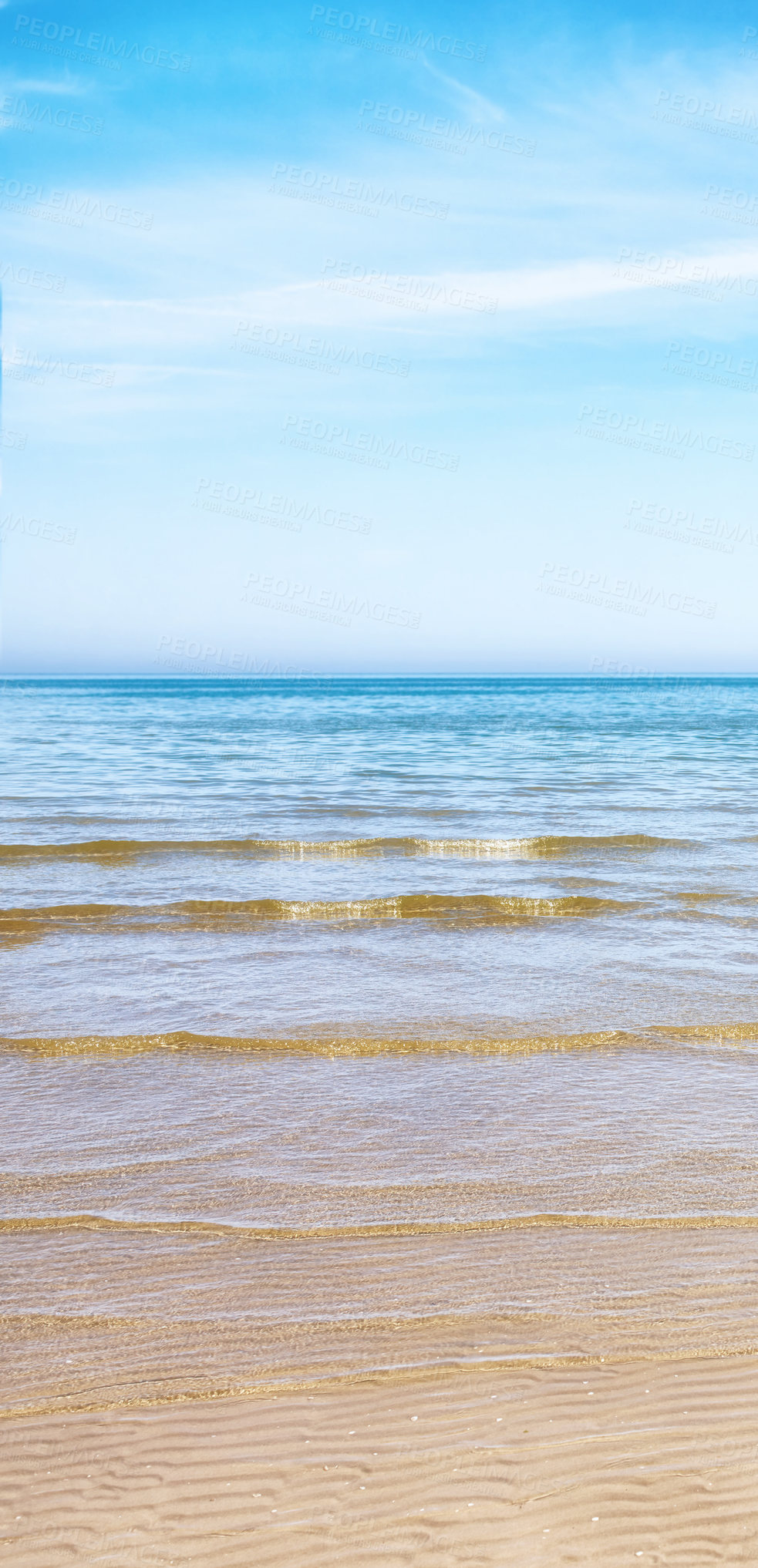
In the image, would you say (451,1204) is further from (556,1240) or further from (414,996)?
(414,996)

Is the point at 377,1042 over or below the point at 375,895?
below

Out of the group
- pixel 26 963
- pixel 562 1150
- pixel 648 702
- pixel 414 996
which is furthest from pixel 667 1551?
pixel 648 702

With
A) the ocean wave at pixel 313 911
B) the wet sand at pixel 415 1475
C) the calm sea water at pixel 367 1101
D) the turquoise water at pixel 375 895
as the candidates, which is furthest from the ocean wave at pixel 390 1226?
the ocean wave at pixel 313 911

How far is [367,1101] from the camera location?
5.57m

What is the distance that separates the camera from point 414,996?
7453 mm

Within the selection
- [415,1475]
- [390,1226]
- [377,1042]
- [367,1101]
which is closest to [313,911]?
[377,1042]

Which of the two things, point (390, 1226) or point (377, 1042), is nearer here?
point (390, 1226)

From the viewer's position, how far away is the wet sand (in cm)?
262

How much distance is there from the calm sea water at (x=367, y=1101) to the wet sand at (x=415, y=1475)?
0.17 m

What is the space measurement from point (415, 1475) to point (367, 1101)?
8.93 ft

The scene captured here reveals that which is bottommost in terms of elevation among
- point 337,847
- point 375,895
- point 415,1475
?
point 415,1475

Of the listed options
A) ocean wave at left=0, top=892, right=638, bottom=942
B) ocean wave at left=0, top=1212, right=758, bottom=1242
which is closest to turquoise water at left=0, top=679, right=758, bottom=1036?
ocean wave at left=0, top=892, right=638, bottom=942

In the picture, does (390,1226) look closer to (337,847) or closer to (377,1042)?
(377,1042)

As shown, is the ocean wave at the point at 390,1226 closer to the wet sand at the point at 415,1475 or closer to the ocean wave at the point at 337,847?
the wet sand at the point at 415,1475
